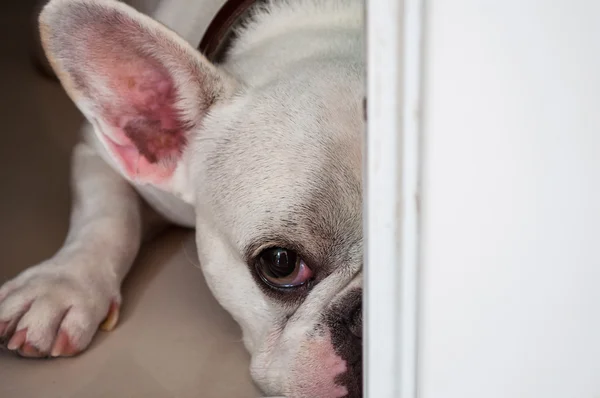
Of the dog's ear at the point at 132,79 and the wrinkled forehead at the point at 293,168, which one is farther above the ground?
the dog's ear at the point at 132,79

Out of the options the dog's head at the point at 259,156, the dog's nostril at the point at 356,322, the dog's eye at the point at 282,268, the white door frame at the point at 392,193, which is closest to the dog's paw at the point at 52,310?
the dog's head at the point at 259,156

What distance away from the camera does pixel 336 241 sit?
988 mm

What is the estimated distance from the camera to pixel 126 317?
1.29 metres

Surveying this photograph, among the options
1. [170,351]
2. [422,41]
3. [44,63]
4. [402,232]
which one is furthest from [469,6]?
[44,63]

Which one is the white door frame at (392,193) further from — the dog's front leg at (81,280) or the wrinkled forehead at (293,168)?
the dog's front leg at (81,280)

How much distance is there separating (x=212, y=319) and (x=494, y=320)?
2.47 ft

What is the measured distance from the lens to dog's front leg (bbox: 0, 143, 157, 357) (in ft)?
3.71

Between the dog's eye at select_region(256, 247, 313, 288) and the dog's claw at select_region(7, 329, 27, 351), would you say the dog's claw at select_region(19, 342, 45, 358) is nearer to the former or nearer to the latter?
the dog's claw at select_region(7, 329, 27, 351)

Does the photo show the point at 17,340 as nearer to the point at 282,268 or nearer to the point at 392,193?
the point at 282,268

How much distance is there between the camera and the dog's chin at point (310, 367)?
95 cm

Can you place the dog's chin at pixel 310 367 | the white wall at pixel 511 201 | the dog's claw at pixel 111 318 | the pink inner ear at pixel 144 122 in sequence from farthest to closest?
the dog's claw at pixel 111 318 → the pink inner ear at pixel 144 122 → the dog's chin at pixel 310 367 → the white wall at pixel 511 201

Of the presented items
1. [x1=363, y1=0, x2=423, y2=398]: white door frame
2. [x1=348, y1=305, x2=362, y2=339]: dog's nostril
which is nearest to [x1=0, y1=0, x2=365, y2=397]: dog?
[x1=348, y1=305, x2=362, y2=339]: dog's nostril

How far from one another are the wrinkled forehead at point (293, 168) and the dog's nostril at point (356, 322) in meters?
0.09

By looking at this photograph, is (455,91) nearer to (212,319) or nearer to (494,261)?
(494,261)
